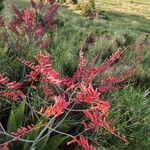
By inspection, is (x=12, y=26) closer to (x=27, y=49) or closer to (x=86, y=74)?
(x=27, y=49)

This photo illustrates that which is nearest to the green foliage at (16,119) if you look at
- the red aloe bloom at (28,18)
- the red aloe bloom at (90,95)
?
the red aloe bloom at (28,18)

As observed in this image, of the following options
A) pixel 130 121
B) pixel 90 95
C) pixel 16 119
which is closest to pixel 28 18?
pixel 16 119

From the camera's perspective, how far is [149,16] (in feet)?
96.6

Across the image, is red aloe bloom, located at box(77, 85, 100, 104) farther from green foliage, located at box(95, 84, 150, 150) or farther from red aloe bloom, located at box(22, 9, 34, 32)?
red aloe bloom, located at box(22, 9, 34, 32)

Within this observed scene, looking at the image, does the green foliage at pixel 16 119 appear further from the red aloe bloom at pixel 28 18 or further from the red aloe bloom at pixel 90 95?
the red aloe bloom at pixel 90 95

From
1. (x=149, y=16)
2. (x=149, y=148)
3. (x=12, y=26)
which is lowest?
(x=149, y=16)

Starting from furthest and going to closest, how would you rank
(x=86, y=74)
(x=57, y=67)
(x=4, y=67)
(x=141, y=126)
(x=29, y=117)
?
(x=57, y=67), (x=4, y=67), (x=141, y=126), (x=29, y=117), (x=86, y=74)

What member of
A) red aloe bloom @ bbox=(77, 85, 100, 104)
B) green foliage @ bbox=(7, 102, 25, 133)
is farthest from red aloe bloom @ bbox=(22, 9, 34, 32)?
red aloe bloom @ bbox=(77, 85, 100, 104)

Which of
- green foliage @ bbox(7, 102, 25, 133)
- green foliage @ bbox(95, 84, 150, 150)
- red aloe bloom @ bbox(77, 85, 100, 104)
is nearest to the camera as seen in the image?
red aloe bloom @ bbox(77, 85, 100, 104)

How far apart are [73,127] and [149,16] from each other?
1005 inches

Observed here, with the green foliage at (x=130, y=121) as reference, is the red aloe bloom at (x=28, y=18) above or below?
above

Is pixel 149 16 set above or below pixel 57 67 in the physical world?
below

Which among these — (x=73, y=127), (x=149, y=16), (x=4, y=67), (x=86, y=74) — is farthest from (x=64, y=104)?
(x=149, y=16)

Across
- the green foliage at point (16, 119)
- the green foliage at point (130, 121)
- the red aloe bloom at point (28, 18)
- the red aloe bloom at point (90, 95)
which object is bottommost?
the green foliage at point (130, 121)
